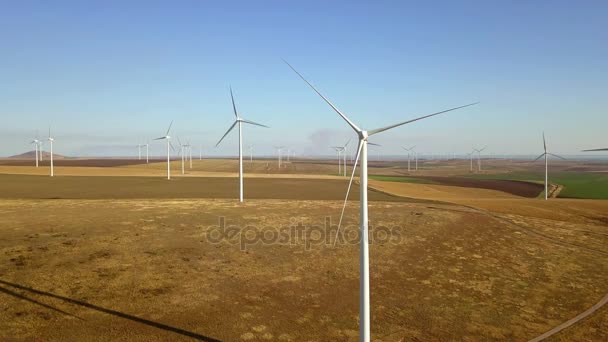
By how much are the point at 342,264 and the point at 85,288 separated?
1567 centimetres

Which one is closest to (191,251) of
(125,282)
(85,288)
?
(125,282)

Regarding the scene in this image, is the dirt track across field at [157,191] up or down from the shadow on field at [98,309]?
up

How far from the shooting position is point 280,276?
23.2 m

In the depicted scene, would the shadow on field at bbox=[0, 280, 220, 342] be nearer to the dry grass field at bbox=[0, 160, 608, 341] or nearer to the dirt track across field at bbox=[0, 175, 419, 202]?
the dry grass field at bbox=[0, 160, 608, 341]

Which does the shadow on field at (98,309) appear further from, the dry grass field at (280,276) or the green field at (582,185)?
the green field at (582,185)

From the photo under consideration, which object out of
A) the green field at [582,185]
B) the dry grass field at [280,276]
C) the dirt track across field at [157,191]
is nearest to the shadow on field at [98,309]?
the dry grass field at [280,276]

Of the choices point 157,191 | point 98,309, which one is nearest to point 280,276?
point 98,309

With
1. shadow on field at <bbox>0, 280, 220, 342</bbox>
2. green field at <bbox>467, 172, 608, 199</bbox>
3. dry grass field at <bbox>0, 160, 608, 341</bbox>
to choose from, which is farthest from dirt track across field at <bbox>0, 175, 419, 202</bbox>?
green field at <bbox>467, 172, 608, 199</bbox>

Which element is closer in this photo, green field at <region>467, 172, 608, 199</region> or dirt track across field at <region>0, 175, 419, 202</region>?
dirt track across field at <region>0, 175, 419, 202</region>

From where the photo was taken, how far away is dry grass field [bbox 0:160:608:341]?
664 inches

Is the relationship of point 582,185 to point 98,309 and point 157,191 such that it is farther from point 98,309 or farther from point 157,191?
point 98,309

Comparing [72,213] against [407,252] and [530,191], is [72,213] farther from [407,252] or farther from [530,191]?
[530,191]

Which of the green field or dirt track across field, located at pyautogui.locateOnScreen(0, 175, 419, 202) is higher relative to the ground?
dirt track across field, located at pyautogui.locateOnScreen(0, 175, 419, 202)

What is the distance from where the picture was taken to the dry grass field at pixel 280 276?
16.9 m
